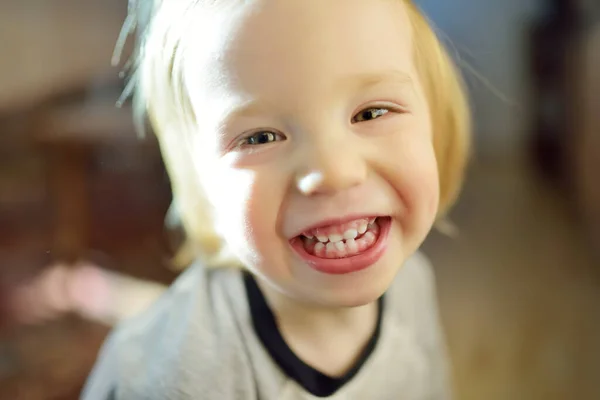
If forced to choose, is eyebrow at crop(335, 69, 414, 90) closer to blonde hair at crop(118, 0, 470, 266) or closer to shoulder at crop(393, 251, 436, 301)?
blonde hair at crop(118, 0, 470, 266)

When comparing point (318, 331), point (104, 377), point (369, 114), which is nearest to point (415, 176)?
point (369, 114)

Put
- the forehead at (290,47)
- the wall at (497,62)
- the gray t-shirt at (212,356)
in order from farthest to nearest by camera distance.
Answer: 1. the wall at (497,62)
2. the gray t-shirt at (212,356)
3. the forehead at (290,47)

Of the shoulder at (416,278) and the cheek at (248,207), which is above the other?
the cheek at (248,207)

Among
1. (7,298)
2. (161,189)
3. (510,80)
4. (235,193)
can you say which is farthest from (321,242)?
(510,80)

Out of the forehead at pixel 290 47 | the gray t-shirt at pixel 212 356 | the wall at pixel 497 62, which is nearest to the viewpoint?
the forehead at pixel 290 47

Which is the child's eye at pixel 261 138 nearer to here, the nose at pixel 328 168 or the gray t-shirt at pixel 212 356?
the nose at pixel 328 168

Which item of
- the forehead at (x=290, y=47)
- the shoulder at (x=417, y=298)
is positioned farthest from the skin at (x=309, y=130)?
the shoulder at (x=417, y=298)

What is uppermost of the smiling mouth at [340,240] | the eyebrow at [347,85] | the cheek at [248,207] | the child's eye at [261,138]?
the eyebrow at [347,85]

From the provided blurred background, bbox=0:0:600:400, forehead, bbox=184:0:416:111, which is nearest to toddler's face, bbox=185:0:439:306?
forehead, bbox=184:0:416:111

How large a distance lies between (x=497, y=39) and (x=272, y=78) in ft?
1.36

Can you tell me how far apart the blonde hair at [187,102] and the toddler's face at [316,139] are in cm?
2

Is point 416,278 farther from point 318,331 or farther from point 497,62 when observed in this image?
point 497,62

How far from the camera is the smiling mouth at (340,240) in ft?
1.22

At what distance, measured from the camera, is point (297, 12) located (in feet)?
1.10
